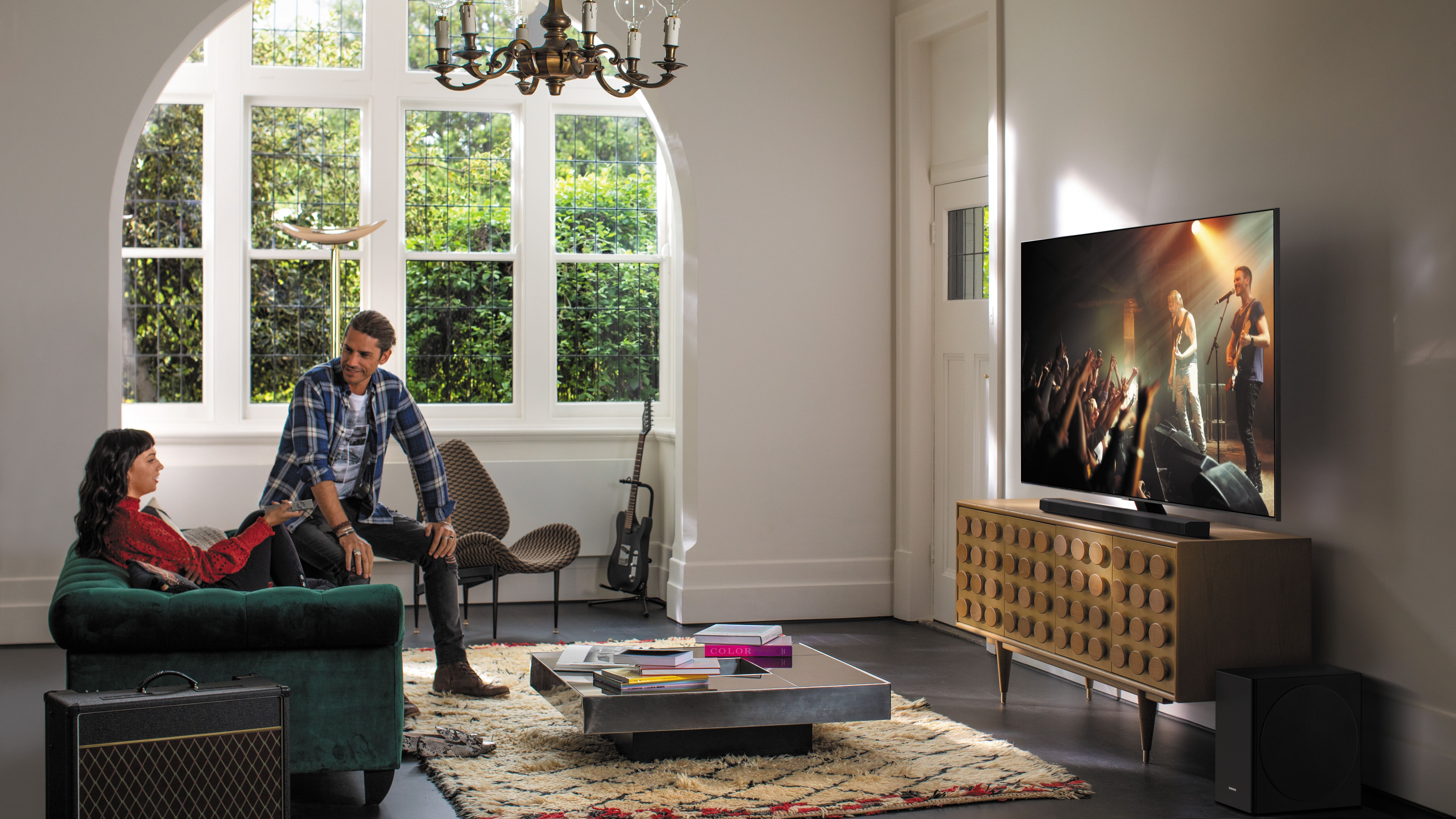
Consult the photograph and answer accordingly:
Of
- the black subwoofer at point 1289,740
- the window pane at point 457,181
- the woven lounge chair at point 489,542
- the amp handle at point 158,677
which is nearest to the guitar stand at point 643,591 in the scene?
the woven lounge chair at point 489,542

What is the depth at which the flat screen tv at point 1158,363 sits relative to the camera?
138 inches

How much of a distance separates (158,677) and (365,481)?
1339 mm

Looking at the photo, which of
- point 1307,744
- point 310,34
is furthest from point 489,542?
point 1307,744

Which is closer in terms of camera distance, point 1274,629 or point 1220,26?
point 1274,629

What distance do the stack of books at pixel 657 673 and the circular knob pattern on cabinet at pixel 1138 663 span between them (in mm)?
1217

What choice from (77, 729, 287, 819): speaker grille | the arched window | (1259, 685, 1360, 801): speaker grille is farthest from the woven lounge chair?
(1259, 685, 1360, 801): speaker grille

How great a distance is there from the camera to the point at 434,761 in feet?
11.9

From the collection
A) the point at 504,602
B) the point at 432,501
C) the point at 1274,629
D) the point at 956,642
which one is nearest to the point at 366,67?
the point at 504,602

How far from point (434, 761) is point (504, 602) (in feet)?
10.0

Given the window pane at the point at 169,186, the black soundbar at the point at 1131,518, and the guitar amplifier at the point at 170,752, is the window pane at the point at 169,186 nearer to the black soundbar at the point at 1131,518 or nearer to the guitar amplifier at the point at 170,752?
the guitar amplifier at the point at 170,752

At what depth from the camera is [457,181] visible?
7016mm

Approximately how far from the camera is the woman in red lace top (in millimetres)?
3248

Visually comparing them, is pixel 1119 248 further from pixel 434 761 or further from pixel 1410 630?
pixel 434 761

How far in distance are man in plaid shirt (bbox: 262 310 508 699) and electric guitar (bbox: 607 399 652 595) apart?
1944 millimetres
